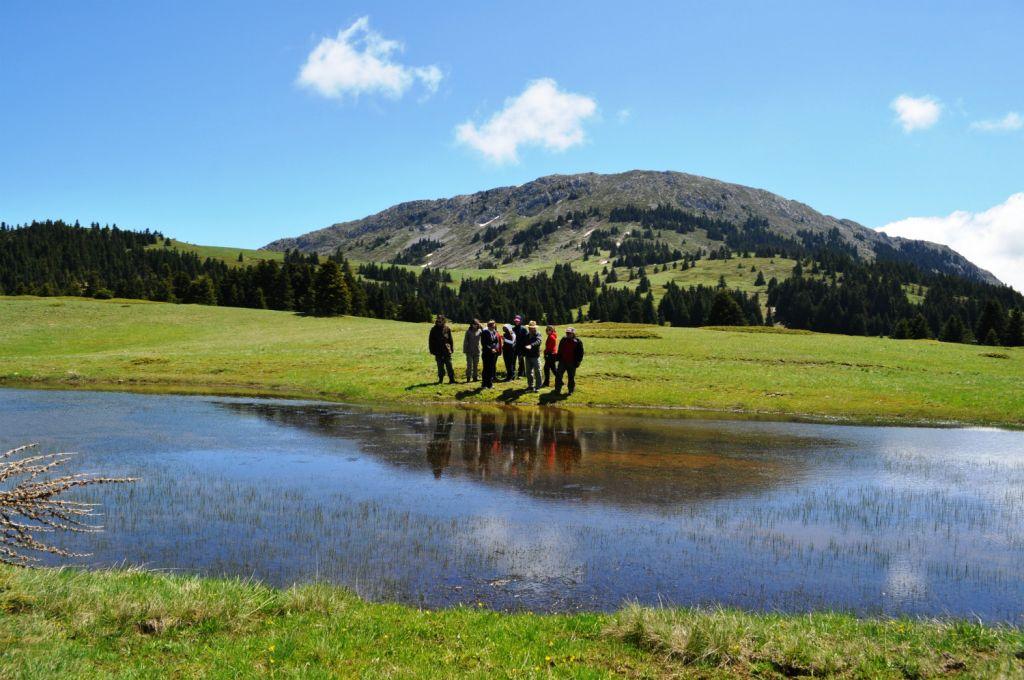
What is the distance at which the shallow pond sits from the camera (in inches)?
387

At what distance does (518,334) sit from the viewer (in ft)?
107

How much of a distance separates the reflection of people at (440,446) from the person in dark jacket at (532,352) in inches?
270

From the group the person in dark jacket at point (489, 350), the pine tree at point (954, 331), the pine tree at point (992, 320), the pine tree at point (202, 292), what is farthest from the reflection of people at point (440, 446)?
the pine tree at point (954, 331)

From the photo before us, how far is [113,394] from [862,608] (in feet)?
109

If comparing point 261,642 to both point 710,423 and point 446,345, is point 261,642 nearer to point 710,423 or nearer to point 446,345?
point 710,423

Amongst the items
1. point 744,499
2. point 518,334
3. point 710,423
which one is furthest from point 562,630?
point 518,334

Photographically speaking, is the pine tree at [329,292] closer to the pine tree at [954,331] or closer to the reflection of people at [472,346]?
the reflection of people at [472,346]

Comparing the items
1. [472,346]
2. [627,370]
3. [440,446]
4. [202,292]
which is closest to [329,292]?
[202,292]

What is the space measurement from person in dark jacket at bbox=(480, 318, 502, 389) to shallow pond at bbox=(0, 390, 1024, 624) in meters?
8.53

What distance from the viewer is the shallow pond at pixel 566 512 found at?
9820 millimetres

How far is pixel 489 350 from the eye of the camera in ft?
106

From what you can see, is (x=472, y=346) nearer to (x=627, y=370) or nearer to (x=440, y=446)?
(x=627, y=370)

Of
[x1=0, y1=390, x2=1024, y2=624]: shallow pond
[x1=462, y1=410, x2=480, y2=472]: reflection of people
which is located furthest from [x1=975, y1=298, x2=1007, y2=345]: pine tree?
[x1=462, y1=410, x2=480, y2=472]: reflection of people

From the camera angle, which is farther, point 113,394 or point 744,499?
point 113,394
